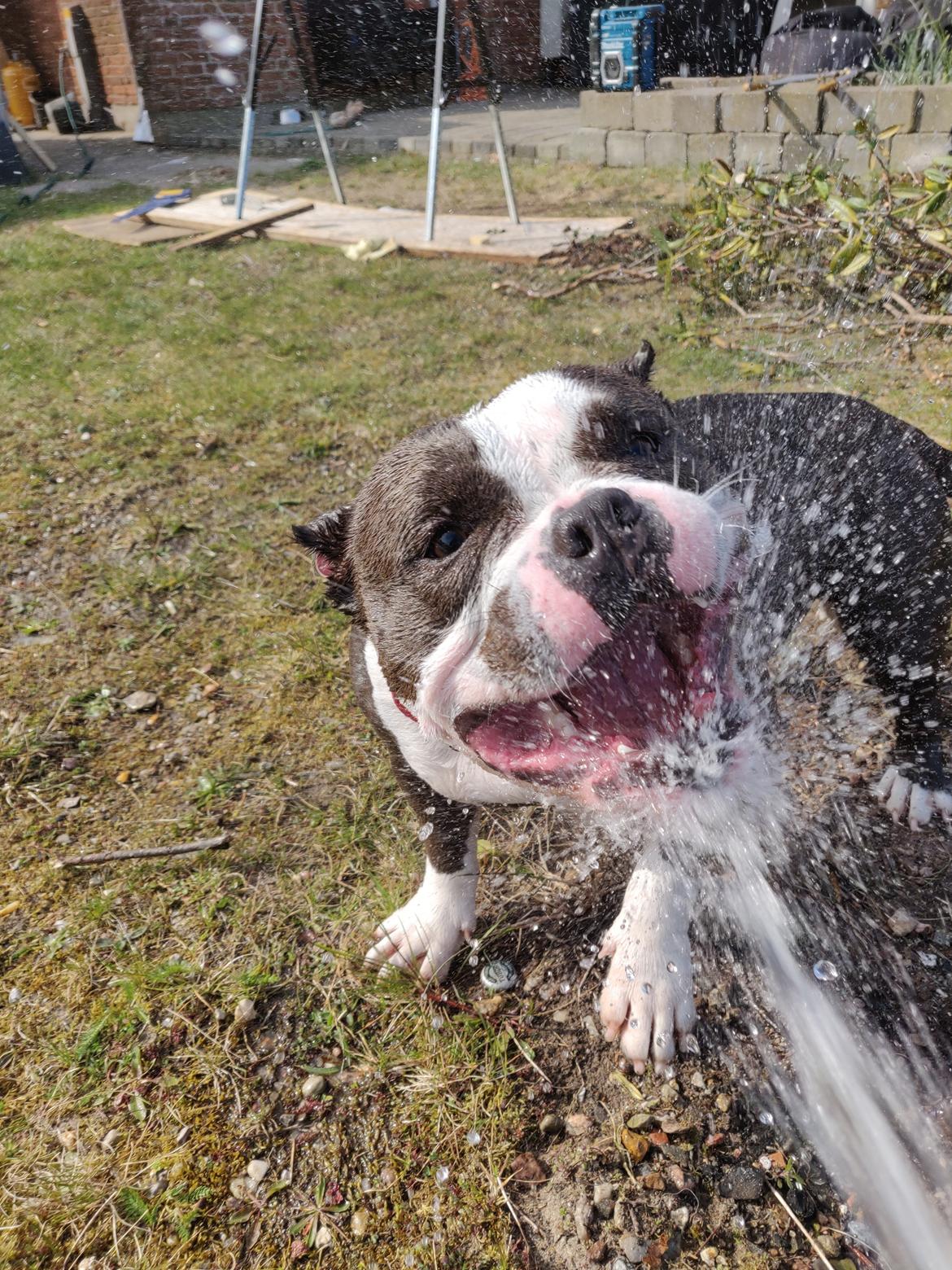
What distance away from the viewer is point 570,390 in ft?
6.98

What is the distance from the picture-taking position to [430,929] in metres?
2.46

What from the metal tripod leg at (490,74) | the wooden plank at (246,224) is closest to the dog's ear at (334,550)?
the metal tripod leg at (490,74)

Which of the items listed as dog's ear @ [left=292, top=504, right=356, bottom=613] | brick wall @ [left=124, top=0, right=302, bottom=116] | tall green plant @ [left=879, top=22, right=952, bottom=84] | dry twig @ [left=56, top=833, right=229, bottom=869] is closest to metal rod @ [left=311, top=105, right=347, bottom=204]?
tall green plant @ [left=879, top=22, right=952, bottom=84]

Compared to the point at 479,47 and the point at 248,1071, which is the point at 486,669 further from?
the point at 479,47

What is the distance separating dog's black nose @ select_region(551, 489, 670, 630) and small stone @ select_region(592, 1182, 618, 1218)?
3.92ft

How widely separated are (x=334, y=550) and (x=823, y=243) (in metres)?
4.70

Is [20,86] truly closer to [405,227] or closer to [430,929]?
[405,227]

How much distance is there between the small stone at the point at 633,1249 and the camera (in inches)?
73.0

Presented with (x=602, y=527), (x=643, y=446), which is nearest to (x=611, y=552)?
(x=602, y=527)

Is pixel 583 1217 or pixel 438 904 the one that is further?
pixel 438 904

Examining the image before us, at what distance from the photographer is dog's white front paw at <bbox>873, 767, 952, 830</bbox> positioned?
2740 mm

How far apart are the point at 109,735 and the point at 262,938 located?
1209 millimetres

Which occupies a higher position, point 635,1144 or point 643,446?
point 643,446

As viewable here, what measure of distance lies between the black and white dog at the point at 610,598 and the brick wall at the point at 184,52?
15240mm
